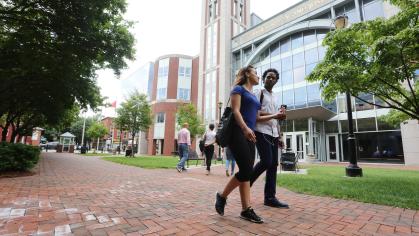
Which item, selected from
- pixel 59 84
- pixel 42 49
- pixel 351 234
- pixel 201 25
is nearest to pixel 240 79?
pixel 351 234

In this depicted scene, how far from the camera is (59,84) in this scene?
10.4 m

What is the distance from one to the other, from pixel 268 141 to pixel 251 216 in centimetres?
103

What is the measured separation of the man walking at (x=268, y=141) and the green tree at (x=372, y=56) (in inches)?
126

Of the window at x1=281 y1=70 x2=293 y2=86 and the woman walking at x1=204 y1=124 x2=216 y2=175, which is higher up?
the window at x1=281 y1=70 x2=293 y2=86

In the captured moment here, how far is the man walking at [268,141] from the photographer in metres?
3.30

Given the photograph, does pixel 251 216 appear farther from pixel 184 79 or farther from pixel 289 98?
pixel 184 79

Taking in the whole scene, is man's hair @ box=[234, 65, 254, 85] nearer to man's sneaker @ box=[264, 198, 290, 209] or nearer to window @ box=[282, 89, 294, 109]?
man's sneaker @ box=[264, 198, 290, 209]

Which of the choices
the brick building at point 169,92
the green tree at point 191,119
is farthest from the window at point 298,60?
the brick building at point 169,92

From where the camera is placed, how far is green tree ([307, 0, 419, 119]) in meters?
5.27

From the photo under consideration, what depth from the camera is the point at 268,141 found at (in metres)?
3.31

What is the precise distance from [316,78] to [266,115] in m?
4.00

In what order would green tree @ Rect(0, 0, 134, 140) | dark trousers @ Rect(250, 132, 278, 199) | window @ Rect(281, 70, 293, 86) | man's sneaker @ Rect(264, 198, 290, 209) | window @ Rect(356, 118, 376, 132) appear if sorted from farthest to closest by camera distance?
window @ Rect(281, 70, 293, 86)
window @ Rect(356, 118, 376, 132)
green tree @ Rect(0, 0, 134, 140)
man's sneaker @ Rect(264, 198, 290, 209)
dark trousers @ Rect(250, 132, 278, 199)

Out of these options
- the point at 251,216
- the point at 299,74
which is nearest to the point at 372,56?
the point at 251,216

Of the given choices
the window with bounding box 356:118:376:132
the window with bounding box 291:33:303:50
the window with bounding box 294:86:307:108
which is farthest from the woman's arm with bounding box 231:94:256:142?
the window with bounding box 291:33:303:50
